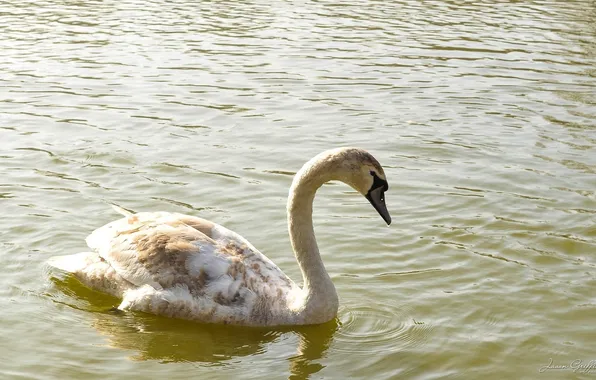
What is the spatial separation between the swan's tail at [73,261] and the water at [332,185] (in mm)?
239


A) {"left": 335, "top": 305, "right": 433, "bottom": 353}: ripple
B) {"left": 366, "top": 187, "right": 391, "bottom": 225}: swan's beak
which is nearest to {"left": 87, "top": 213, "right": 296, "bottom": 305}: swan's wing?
{"left": 335, "top": 305, "right": 433, "bottom": 353}: ripple

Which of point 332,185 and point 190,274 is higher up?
point 190,274

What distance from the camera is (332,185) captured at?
40.3 ft

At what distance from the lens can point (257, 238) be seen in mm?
10469

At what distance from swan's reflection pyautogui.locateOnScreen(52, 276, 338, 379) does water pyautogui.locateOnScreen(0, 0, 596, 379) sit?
0.9 inches

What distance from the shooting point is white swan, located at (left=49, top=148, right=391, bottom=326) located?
8266mm

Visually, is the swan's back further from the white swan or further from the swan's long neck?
the swan's long neck

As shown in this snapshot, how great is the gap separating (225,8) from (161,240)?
16878mm

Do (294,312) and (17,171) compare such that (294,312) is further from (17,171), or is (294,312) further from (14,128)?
(14,128)

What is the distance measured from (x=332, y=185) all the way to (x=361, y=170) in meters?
4.14

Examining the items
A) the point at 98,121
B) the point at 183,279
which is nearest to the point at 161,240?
the point at 183,279
